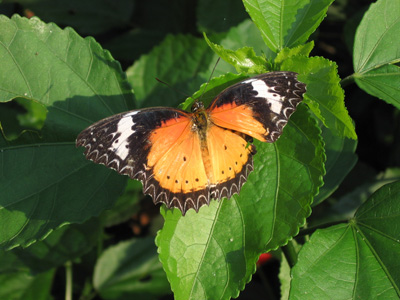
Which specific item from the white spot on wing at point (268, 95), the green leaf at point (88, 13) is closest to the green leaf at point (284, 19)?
the white spot on wing at point (268, 95)

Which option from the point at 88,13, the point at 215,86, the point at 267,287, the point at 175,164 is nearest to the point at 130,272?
the point at 267,287

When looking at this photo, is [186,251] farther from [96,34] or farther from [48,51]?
[96,34]

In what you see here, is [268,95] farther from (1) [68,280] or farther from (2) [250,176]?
(1) [68,280]

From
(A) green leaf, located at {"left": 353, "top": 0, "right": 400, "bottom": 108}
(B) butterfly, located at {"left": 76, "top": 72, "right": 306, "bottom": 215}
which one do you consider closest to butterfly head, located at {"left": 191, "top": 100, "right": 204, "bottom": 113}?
(B) butterfly, located at {"left": 76, "top": 72, "right": 306, "bottom": 215}

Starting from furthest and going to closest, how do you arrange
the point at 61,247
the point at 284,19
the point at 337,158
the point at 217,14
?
1. the point at 217,14
2. the point at 61,247
3. the point at 337,158
4. the point at 284,19

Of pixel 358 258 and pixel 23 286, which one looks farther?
pixel 23 286

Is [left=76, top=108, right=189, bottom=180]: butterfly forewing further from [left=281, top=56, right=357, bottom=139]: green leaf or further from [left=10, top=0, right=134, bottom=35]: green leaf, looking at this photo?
[left=10, top=0, right=134, bottom=35]: green leaf
